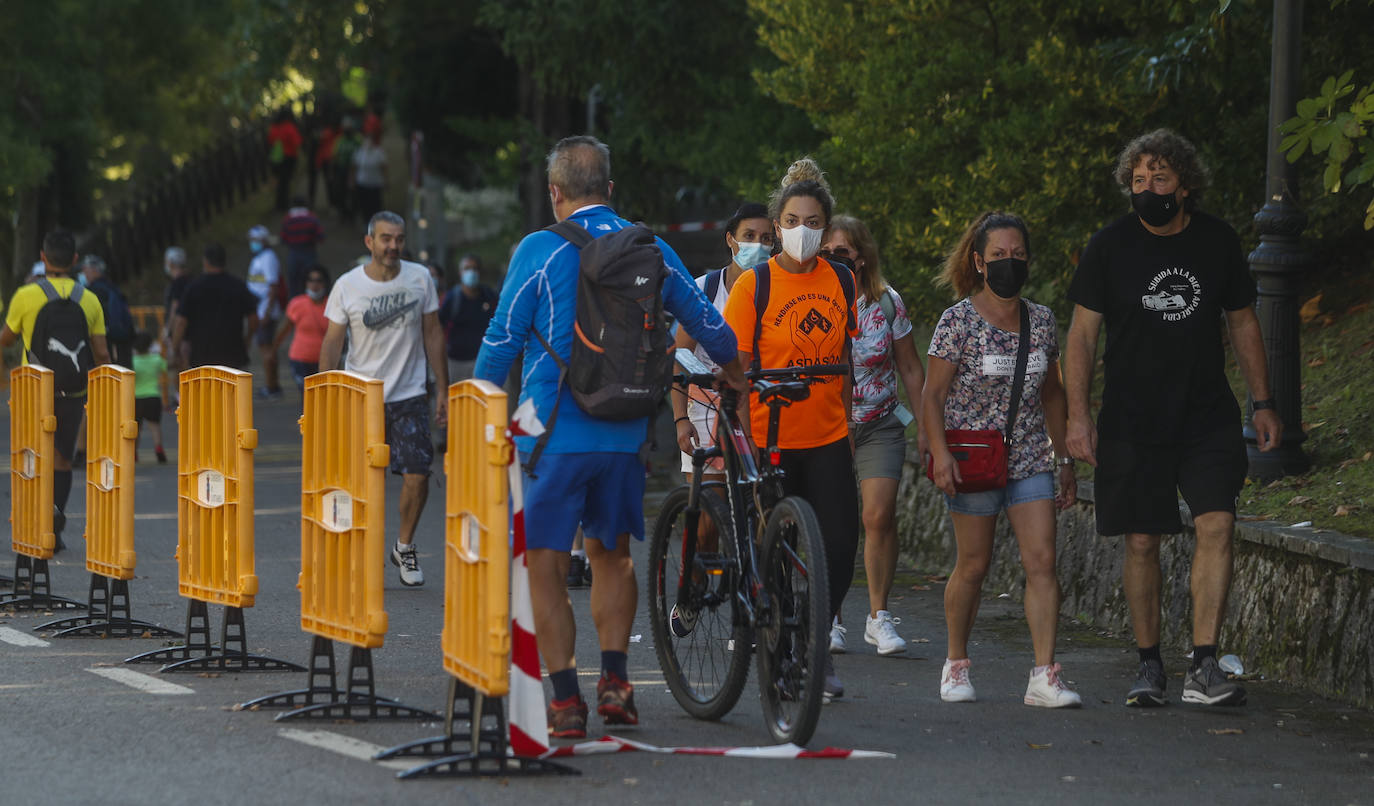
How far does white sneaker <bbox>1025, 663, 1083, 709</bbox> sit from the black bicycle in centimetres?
120

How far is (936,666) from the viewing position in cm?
867

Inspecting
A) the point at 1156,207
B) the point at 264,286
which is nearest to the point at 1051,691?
the point at 1156,207

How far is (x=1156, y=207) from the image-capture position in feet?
25.0

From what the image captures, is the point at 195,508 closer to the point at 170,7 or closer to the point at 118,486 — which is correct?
the point at 118,486

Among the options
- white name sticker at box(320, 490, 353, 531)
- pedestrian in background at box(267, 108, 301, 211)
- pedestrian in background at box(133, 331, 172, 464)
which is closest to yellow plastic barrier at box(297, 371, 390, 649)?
white name sticker at box(320, 490, 353, 531)

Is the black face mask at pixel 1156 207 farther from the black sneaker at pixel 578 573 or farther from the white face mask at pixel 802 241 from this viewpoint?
the black sneaker at pixel 578 573

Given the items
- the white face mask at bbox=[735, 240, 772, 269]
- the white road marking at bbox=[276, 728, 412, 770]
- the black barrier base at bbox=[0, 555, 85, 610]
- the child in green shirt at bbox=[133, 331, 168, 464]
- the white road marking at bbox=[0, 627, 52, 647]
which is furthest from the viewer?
the child in green shirt at bbox=[133, 331, 168, 464]

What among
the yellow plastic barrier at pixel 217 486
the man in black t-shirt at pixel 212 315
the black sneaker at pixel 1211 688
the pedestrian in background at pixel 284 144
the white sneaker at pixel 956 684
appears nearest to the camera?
the black sneaker at pixel 1211 688

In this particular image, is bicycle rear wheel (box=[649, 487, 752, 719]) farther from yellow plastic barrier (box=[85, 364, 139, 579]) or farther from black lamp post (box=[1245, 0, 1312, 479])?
black lamp post (box=[1245, 0, 1312, 479])

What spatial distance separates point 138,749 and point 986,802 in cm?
268

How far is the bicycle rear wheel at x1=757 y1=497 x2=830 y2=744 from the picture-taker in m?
6.35

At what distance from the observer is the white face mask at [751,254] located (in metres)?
8.65

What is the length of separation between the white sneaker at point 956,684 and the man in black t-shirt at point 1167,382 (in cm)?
59

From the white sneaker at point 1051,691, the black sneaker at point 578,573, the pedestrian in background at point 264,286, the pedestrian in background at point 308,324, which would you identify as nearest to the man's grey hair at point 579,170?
the white sneaker at point 1051,691
